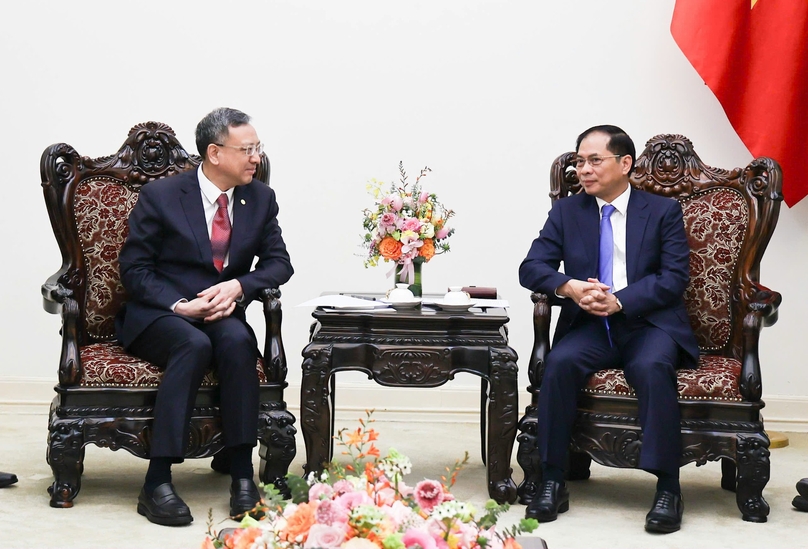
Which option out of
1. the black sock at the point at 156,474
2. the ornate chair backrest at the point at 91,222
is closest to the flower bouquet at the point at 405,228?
the ornate chair backrest at the point at 91,222

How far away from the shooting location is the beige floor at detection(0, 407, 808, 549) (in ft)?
10.1

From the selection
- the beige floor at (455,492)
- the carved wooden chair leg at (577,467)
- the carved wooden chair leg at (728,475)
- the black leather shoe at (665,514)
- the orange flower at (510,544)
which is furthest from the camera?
the carved wooden chair leg at (577,467)

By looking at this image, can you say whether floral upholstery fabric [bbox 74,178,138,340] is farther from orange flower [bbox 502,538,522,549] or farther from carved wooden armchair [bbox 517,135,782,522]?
orange flower [bbox 502,538,522,549]

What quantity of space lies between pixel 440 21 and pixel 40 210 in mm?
2237

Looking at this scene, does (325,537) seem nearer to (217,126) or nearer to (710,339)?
(217,126)

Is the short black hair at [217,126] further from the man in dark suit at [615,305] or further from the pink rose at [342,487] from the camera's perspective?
the pink rose at [342,487]

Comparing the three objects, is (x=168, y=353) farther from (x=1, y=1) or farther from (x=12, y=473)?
(x=1, y=1)

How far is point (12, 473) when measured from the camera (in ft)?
12.3

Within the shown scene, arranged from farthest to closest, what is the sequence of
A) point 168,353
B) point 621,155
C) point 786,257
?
point 786,257 → point 621,155 → point 168,353

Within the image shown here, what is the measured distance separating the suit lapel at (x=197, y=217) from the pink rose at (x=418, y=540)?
2.32 metres

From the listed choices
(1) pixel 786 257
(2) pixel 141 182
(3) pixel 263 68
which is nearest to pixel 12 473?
(2) pixel 141 182

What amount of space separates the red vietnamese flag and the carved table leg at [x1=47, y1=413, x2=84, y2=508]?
316cm

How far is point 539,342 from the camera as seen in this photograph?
360 centimetres

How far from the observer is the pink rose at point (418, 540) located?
1394 mm
